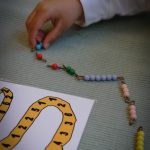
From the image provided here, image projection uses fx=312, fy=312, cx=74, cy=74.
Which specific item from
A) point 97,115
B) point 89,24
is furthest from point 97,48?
point 97,115

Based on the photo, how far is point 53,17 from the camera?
653 millimetres

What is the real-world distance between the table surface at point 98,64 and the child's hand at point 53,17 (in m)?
0.02

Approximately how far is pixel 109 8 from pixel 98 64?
160 mm

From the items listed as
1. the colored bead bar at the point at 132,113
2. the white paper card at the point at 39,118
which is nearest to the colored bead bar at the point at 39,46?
the white paper card at the point at 39,118

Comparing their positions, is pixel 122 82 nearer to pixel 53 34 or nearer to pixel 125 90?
pixel 125 90

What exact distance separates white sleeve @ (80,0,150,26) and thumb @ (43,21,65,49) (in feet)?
0.22

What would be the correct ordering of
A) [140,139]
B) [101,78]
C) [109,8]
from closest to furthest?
[140,139]
[101,78]
[109,8]

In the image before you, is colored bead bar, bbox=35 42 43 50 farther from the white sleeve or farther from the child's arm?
the white sleeve

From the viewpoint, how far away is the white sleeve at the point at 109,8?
693 mm

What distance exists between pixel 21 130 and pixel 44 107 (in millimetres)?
58

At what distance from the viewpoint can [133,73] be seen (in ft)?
1.96

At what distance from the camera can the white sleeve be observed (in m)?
0.69

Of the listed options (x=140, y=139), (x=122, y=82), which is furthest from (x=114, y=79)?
(x=140, y=139)

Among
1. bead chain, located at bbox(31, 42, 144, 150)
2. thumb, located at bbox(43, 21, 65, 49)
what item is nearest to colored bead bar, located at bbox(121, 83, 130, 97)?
bead chain, located at bbox(31, 42, 144, 150)
